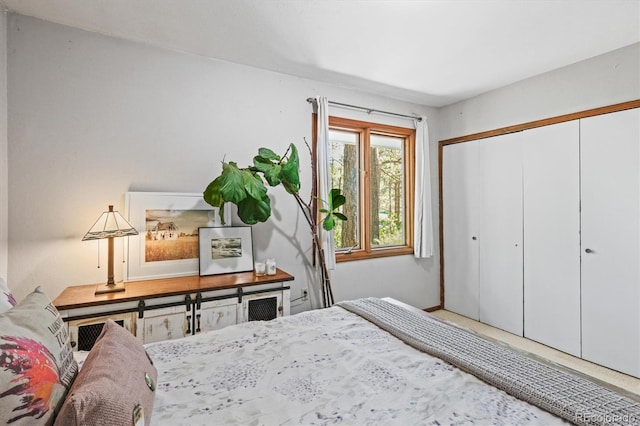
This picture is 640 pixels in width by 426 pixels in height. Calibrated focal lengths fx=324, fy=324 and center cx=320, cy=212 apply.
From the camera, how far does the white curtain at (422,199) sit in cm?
390

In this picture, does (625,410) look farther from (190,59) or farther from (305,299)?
(190,59)

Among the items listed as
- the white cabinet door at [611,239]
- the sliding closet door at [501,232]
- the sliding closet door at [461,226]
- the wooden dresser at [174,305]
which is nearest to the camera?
the wooden dresser at [174,305]

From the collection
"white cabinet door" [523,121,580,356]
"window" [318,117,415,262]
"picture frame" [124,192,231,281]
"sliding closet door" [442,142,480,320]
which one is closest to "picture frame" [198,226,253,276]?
"picture frame" [124,192,231,281]

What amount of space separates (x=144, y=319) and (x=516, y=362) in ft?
6.94

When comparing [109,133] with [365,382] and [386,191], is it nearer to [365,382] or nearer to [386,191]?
[365,382]

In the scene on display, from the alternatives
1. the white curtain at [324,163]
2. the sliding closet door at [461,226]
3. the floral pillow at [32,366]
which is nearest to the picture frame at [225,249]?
the white curtain at [324,163]

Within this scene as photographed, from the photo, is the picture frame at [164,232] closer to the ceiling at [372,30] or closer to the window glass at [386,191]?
the ceiling at [372,30]

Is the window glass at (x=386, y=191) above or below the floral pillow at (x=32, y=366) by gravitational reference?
above

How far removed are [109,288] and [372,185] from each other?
2758 millimetres

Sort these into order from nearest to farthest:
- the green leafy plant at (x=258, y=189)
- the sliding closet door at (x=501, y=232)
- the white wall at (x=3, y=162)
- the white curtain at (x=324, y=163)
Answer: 1. the white wall at (x=3, y=162)
2. the green leafy plant at (x=258, y=189)
3. the white curtain at (x=324, y=163)
4. the sliding closet door at (x=501, y=232)

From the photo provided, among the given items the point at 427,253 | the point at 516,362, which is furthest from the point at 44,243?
the point at 427,253

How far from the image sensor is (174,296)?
222cm

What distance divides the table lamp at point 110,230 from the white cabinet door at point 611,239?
3739 millimetres

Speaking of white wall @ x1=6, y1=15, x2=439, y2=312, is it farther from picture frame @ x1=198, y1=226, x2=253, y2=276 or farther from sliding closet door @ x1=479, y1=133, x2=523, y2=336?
sliding closet door @ x1=479, y1=133, x2=523, y2=336
